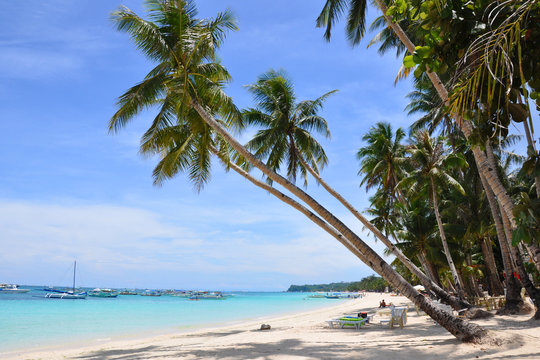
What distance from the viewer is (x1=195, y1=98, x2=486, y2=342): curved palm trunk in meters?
7.75

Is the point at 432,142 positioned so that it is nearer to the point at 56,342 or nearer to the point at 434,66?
the point at 434,66

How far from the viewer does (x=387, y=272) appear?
8.49m

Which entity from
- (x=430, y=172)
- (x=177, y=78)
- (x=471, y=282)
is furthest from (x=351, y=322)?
(x=471, y=282)

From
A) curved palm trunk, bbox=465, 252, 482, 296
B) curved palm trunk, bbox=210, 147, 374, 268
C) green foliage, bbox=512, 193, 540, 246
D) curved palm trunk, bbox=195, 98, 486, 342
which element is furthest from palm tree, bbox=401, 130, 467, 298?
green foliage, bbox=512, 193, 540, 246

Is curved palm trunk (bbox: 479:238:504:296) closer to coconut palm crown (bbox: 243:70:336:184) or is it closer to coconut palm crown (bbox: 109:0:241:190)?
coconut palm crown (bbox: 243:70:336:184)

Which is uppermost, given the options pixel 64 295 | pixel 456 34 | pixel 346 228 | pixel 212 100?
pixel 212 100

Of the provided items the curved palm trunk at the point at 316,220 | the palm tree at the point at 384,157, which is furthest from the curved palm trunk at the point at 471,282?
the curved palm trunk at the point at 316,220

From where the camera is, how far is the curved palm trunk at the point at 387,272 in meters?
7.75

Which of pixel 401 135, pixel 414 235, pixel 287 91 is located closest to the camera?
pixel 287 91

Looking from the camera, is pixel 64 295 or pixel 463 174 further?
pixel 64 295

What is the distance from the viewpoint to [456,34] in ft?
12.0

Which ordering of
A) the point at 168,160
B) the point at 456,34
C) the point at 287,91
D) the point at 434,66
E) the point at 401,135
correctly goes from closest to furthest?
the point at 434,66, the point at 456,34, the point at 168,160, the point at 287,91, the point at 401,135

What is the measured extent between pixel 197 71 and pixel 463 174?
19510 millimetres

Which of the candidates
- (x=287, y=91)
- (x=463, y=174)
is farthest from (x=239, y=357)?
(x=463, y=174)
